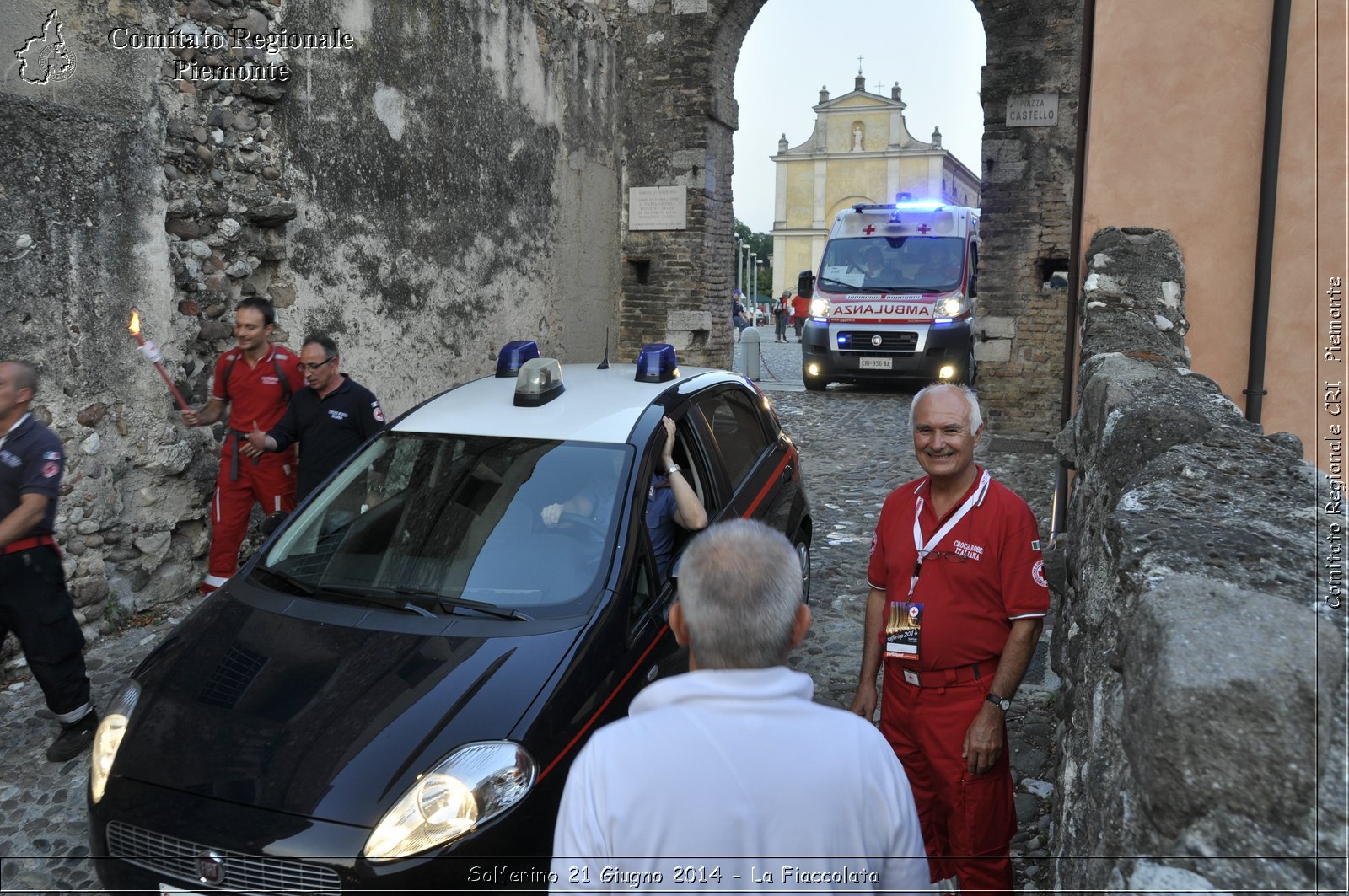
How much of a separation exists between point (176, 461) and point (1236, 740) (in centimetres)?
592

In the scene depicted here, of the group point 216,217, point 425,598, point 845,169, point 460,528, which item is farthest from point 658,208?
point 845,169

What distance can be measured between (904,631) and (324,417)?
11.9 ft

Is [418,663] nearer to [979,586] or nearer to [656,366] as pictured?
[979,586]

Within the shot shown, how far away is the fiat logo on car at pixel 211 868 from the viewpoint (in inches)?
102

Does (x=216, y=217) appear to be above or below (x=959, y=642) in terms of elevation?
above

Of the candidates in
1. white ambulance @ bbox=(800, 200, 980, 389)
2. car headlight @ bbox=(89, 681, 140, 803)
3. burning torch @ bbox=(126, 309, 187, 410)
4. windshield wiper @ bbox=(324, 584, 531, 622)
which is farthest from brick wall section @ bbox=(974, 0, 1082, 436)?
car headlight @ bbox=(89, 681, 140, 803)

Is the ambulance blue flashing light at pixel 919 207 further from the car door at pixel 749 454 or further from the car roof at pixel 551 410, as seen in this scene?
the car roof at pixel 551 410

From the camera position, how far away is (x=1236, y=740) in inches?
51.2

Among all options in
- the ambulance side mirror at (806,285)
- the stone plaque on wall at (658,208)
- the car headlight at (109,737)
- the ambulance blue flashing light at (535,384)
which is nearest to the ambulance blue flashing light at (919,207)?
the ambulance side mirror at (806,285)

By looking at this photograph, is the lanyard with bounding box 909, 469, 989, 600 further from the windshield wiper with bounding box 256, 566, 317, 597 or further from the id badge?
the windshield wiper with bounding box 256, 566, 317, 597

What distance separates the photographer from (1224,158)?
5297mm

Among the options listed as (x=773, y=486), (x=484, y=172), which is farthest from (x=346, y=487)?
(x=484, y=172)

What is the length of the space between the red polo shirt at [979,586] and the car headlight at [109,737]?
2348mm

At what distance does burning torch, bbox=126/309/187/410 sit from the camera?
17.7 feet
